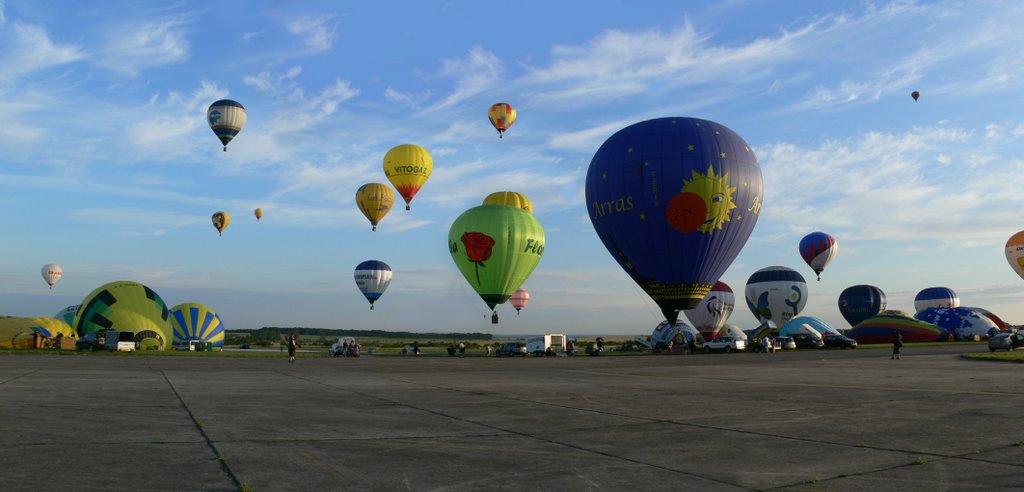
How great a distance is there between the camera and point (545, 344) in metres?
60.3

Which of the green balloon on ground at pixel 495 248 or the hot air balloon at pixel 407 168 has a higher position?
the hot air balloon at pixel 407 168

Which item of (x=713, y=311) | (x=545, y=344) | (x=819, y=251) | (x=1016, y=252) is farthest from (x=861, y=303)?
(x=545, y=344)

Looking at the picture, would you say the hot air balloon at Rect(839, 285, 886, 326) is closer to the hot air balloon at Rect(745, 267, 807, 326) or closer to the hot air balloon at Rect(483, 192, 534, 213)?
the hot air balloon at Rect(745, 267, 807, 326)

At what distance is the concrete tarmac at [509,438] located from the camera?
24.6ft

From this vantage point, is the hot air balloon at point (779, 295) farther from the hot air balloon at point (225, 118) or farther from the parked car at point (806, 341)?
the hot air balloon at point (225, 118)

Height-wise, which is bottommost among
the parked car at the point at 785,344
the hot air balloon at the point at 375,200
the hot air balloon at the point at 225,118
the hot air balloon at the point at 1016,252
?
the parked car at the point at 785,344

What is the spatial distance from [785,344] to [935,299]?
215 feet

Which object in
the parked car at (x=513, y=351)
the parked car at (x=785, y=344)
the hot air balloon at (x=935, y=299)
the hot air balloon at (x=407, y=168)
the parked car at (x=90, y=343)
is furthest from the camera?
the hot air balloon at (x=935, y=299)

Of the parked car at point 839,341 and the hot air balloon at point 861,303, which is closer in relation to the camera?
the parked car at point 839,341

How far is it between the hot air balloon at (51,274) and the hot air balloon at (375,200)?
48796 millimetres

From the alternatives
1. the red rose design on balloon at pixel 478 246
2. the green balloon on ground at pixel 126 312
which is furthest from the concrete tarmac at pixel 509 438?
the green balloon on ground at pixel 126 312

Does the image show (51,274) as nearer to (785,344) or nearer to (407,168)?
(407,168)

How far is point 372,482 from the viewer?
7352 mm

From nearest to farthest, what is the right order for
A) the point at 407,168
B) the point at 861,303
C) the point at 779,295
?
the point at 407,168 → the point at 779,295 → the point at 861,303
